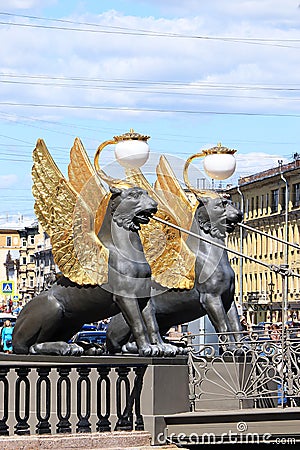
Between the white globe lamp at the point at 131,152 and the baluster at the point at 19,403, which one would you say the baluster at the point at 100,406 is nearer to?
the baluster at the point at 19,403

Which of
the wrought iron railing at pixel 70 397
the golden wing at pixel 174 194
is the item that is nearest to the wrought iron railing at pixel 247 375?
the wrought iron railing at pixel 70 397

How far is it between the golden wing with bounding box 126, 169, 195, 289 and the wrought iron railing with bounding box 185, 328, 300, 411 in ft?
4.07

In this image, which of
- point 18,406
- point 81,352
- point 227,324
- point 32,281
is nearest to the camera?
point 18,406

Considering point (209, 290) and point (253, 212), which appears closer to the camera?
point (209, 290)

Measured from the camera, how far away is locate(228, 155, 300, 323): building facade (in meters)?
82.5

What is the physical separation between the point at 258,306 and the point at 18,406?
7722 centimetres

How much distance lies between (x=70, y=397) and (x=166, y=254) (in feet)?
10.8

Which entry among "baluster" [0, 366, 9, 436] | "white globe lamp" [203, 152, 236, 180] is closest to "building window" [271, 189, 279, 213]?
"white globe lamp" [203, 152, 236, 180]

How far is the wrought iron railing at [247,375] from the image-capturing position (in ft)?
44.6

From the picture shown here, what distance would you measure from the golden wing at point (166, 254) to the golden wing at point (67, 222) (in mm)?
996

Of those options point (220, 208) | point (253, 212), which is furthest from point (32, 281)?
point (220, 208)

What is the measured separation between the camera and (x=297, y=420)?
12.9m

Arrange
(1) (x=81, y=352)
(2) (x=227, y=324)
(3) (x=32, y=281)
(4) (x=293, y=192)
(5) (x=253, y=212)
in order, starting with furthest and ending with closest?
(3) (x=32, y=281), (5) (x=253, y=212), (4) (x=293, y=192), (2) (x=227, y=324), (1) (x=81, y=352)

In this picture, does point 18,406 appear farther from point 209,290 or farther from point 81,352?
point 209,290
